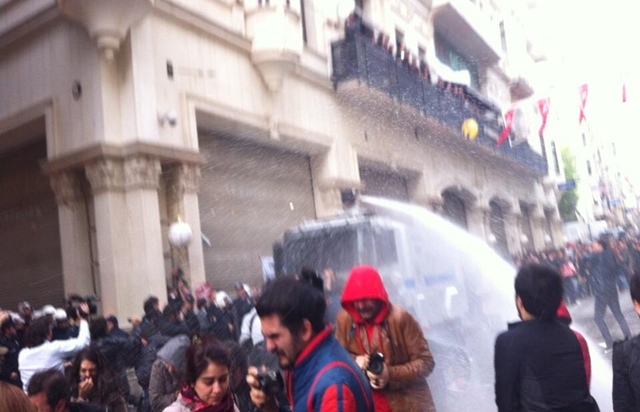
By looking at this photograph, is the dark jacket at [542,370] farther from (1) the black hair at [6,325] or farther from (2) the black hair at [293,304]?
(1) the black hair at [6,325]

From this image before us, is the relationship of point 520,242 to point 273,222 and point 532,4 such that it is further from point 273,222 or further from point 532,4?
point 273,222

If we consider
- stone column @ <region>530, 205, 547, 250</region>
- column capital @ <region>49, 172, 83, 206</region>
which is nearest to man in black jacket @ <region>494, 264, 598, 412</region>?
column capital @ <region>49, 172, 83, 206</region>

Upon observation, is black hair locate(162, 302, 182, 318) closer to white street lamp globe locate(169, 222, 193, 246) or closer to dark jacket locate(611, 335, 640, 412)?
white street lamp globe locate(169, 222, 193, 246)

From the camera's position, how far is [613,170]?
61.9m

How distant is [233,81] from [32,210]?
411 cm

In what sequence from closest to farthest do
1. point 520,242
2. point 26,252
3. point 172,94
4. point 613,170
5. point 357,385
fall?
1. point 357,385
2. point 172,94
3. point 26,252
4. point 520,242
5. point 613,170

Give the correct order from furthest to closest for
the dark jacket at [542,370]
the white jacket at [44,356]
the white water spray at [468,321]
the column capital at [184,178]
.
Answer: the column capital at [184,178] → the white water spray at [468,321] → the white jacket at [44,356] → the dark jacket at [542,370]

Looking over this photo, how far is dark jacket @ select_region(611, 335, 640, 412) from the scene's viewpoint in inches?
113

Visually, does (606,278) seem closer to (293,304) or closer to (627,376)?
(627,376)

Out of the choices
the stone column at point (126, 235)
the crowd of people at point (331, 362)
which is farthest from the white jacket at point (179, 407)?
the stone column at point (126, 235)

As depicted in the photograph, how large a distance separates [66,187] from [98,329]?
4306 mm

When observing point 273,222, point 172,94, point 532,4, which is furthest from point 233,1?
point 532,4

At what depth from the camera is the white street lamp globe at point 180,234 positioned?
9.72 m

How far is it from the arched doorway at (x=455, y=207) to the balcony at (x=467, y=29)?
19.3 ft
